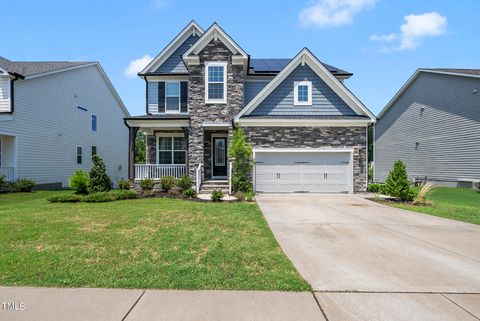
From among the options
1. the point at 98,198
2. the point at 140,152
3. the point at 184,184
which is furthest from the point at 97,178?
the point at 140,152

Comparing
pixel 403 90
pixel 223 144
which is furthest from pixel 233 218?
pixel 403 90

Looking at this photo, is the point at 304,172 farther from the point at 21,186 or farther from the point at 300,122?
the point at 21,186

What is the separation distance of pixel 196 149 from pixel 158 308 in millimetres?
12557

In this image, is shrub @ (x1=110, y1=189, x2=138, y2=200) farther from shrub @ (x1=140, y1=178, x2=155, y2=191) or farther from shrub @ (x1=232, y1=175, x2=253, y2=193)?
shrub @ (x1=232, y1=175, x2=253, y2=193)

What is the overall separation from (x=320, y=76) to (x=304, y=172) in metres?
5.23

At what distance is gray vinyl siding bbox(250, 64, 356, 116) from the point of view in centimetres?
1527

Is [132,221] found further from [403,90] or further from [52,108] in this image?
[403,90]

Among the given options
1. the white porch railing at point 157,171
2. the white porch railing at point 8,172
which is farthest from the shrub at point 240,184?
the white porch railing at point 8,172

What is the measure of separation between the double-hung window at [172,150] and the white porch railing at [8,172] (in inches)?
321

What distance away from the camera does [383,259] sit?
5.15m

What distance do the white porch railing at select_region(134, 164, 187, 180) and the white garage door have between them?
176 inches

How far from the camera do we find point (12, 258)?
4848 mm

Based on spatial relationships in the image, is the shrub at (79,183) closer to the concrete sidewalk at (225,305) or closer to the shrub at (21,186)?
the shrub at (21,186)

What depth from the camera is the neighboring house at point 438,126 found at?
1881 centimetres
